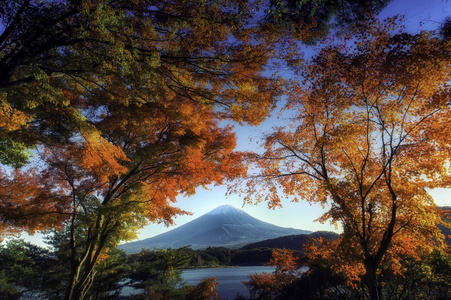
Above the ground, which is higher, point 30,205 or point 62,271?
point 30,205

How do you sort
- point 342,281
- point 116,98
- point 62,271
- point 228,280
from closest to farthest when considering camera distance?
point 116,98 < point 342,281 < point 62,271 < point 228,280

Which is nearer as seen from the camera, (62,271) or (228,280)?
(62,271)

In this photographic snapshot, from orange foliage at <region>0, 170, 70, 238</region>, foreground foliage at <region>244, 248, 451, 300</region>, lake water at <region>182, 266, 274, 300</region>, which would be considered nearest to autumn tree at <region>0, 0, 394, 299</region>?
orange foliage at <region>0, 170, 70, 238</region>

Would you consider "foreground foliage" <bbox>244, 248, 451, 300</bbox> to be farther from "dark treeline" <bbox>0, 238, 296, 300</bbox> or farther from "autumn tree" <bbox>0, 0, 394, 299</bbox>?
"autumn tree" <bbox>0, 0, 394, 299</bbox>

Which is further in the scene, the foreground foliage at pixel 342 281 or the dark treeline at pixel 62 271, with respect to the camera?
the dark treeline at pixel 62 271

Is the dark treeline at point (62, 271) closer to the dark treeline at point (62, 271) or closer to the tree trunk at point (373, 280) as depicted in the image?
the dark treeline at point (62, 271)

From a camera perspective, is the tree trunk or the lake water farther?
the lake water

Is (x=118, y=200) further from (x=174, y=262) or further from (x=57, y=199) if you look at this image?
(x=174, y=262)

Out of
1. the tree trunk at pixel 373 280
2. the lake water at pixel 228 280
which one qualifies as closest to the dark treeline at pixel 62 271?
the lake water at pixel 228 280

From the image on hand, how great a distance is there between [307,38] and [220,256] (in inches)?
2547

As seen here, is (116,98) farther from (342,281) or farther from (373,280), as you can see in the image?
(342,281)

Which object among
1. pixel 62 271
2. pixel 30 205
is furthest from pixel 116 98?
pixel 62 271

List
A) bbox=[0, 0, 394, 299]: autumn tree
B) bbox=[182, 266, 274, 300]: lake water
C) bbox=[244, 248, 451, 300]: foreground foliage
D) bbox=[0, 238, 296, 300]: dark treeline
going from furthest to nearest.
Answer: bbox=[182, 266, 274, 300]: lake water
bbox=[0, 238, 296, 300]: dark treeline
bbox=[244, 248, 451, 300]: foreground foliage
bbox=[0, 0, 394, 299]: autumn tree

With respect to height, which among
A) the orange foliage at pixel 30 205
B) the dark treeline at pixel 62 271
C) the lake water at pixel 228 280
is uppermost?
the orange foliage at pixel 30 205
